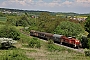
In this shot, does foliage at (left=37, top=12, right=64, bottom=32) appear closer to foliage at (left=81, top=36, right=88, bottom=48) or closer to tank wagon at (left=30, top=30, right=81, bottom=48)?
tank wagon at (left=30, top=30, right=81, bottom=48)

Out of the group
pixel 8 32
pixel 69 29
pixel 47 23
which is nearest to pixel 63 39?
pixel 69 29

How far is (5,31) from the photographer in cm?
6206

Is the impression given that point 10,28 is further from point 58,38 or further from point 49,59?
point 49,59

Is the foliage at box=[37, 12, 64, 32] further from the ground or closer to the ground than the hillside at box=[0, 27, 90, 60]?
closer to the ground

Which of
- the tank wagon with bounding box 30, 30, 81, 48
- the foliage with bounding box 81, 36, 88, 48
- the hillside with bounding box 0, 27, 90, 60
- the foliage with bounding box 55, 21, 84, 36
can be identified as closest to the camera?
the hillside with bounding box 0, 27, 90, 60

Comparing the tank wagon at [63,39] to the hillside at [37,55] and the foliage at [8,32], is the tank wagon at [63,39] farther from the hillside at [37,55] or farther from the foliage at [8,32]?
the foliage at [8,32]

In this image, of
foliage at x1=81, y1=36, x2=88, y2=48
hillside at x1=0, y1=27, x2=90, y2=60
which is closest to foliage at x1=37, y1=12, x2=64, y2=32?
foliage at x1=81, y1=36, x2=88, y2=48

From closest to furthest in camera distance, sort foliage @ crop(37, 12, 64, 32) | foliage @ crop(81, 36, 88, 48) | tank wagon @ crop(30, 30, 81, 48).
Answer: tank wagon @ crop(30, 30, 81, 48) → foliage @ crop(81, 36, 88, 48) → foliage @ crop(37, 12, 64, 32)

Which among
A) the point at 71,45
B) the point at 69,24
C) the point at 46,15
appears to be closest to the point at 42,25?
the point at 46,15

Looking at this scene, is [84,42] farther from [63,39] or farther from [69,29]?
[69,29]

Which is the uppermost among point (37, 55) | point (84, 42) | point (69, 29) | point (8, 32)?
point (37, 55)

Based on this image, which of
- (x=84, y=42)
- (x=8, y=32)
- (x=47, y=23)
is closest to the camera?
(x=84, y=42)

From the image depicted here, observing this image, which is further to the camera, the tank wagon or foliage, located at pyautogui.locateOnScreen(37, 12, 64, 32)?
foliage, located at pyautogui.locateOnScreen(37, 12, 64, 32)

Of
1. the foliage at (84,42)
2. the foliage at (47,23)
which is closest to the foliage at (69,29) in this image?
the foliage at (47,23)
